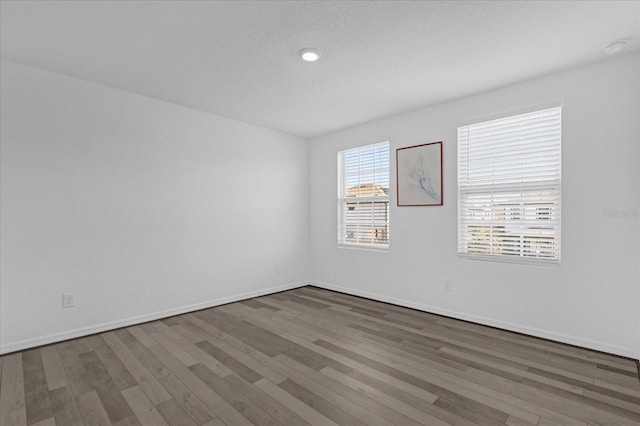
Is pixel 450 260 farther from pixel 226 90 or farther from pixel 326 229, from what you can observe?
pixel 226 90

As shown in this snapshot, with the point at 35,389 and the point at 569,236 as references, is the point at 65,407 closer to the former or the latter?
the point at 35,389

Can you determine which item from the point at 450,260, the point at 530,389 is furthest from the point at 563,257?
the point at 530,389

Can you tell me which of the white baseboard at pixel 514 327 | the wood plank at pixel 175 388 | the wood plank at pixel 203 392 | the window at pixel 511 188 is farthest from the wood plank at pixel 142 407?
the window at pixel 511 188

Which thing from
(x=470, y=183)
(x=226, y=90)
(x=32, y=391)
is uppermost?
(x=226, y=90)

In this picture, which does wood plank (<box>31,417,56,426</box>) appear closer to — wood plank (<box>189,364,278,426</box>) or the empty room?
the empty room

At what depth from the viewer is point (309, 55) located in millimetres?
2688

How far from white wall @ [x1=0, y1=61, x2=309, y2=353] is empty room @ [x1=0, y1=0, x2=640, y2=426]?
0.02 metres

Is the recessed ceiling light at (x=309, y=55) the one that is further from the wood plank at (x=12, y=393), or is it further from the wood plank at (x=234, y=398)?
the wood plank at (x=12, y=393)

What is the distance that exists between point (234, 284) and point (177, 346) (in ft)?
5.19

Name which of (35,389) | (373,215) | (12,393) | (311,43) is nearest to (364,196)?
(373,215)

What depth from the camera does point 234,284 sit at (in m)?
4.48

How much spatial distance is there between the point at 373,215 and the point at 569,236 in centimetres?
232

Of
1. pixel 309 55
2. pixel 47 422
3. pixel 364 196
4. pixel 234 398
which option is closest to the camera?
pixel 47 422

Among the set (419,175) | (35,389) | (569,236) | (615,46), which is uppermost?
(615,46)
